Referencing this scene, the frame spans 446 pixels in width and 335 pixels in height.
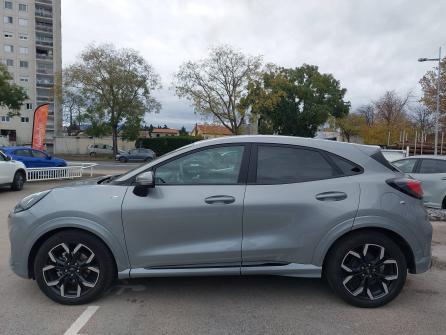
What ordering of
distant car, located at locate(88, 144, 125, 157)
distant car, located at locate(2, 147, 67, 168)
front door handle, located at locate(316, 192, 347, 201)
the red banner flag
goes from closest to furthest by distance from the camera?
front door handle, located at locate(316, 192, 347, 201), distant car, located at locate(2, 147, 67, 168), the red banner flag, distant car, located at locate(88, 144, 125, 157)

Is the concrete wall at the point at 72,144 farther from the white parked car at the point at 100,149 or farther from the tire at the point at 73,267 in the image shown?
the tire at the point at 73,267

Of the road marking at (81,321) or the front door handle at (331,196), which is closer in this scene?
the road marking at (81,321)

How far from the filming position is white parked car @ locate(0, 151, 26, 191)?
1183 cm

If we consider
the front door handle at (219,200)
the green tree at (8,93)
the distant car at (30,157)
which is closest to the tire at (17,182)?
the distant car at (30,157)

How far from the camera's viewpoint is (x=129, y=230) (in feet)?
11.9

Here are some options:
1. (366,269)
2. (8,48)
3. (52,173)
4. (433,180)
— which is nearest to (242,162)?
(366,269)

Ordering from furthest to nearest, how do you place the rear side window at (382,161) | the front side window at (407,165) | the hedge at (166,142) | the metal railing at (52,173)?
the hedge at (166,142)
the metal railing at (52,173)
the front side window at (407,165)
the rear side window at (382,161)

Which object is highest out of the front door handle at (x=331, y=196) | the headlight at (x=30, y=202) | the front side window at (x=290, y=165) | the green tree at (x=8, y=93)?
the green tree at (x=8, y=93)

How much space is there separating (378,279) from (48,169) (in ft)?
48.5

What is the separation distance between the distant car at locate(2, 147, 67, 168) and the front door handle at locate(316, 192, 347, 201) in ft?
51.2

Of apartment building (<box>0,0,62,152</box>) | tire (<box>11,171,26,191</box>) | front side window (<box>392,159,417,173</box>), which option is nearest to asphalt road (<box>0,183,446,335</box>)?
front side window (<box>392,159,417,173</box>)

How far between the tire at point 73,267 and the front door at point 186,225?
1.02ft

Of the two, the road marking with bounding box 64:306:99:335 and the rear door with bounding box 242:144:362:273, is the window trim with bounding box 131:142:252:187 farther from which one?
the road marking with bounding box 64:306:99:335

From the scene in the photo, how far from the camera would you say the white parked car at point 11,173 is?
466 inches
